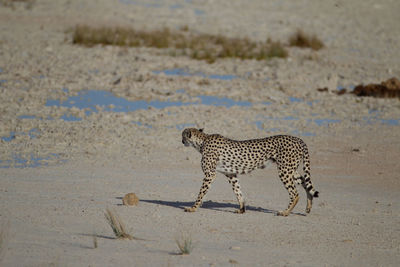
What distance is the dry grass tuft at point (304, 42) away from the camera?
27547 mm

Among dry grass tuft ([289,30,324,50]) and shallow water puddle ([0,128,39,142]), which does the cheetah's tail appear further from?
dry grass tuft ([289,30,324,50])

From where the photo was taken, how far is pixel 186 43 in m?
26.3

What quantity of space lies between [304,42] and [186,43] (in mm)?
4627

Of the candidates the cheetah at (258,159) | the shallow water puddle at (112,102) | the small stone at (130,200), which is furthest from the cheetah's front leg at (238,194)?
the shallow water puddle at (112,102)

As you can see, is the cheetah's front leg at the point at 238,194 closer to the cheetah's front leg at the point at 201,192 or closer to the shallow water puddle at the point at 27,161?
the cheetah's front leg at the point at 201,192

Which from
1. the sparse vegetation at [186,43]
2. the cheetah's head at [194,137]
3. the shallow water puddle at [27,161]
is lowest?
→ the shallow water puddle at [27,161]

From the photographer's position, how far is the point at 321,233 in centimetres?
916

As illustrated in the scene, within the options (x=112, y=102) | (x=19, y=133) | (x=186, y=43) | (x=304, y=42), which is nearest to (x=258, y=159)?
(x=19, y=133)

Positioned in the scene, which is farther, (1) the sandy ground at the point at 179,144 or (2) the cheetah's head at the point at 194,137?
(2) the cheetah's head at the point at 194,137

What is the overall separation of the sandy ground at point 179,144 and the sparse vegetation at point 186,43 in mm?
642

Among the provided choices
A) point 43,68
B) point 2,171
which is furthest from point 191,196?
point 43,68

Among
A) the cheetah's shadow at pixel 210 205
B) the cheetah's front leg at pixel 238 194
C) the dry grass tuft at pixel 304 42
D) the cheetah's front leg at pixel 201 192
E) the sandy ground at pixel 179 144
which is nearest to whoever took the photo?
the sandy ground at pixel 179 144

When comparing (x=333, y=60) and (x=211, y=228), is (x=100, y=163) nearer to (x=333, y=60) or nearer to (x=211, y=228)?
(x=211, y=228)

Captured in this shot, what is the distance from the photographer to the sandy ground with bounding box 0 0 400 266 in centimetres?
838
